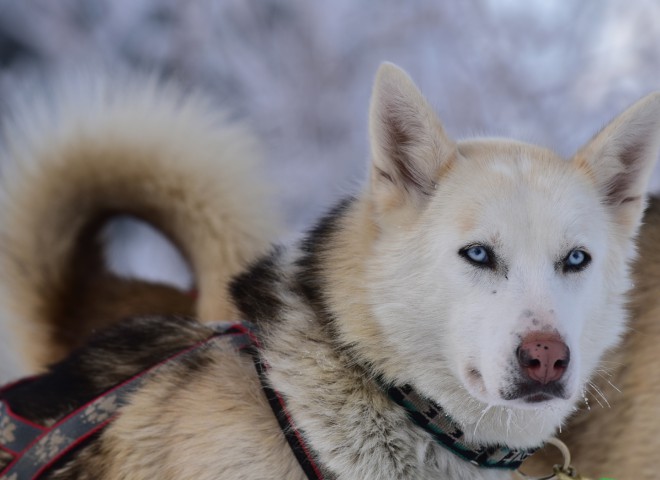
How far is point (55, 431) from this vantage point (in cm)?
132

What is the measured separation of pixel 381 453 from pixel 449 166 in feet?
1.75

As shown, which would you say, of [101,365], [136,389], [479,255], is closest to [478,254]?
[479,255]

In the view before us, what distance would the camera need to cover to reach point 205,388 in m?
1.28

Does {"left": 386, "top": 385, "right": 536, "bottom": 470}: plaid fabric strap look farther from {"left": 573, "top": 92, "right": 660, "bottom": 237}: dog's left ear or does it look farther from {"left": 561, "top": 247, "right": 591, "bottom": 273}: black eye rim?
{"left": 573, "top": 92, "right": 660, "bottom": 237}: dog's left ear

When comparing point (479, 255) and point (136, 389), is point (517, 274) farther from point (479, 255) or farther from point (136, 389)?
point (136, 389)

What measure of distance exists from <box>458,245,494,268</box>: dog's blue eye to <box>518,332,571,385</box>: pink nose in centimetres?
15

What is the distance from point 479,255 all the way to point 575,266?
0.59 ft

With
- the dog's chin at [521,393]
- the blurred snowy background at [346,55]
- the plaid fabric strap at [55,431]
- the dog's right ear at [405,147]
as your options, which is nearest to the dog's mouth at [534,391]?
the dog's chin at [521,393]

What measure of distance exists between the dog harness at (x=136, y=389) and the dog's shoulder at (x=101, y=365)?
36mm

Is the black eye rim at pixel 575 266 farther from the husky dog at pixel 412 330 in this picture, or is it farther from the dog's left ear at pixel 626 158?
the dog's left ear at pixel 626 158

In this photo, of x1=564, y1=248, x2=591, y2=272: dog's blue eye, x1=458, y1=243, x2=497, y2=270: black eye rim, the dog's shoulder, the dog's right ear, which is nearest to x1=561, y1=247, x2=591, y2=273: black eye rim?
x1=564, y1=248, x2=591, y2=272: dog's blue eye

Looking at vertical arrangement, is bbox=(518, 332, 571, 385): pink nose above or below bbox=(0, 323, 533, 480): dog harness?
above

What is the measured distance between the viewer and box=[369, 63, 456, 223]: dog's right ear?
1241 millimetres

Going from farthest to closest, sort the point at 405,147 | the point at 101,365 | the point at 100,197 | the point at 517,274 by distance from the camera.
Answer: the point at 100,197 < the point at 101,365 < the point at 405,147 < the point at 517,274
